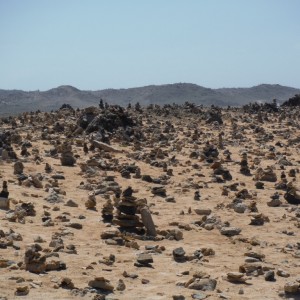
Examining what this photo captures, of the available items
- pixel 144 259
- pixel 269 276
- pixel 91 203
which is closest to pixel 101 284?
pixel 144 259

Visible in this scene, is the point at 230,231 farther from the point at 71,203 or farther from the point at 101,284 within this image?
the point at 101,284

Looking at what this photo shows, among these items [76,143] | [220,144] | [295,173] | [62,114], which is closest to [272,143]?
[220,144]

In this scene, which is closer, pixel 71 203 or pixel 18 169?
pixel 71 203

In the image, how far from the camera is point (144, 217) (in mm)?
12430

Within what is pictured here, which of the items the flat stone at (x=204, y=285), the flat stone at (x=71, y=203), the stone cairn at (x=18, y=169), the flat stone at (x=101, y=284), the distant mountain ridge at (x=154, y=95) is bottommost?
the flat stone at (x=204, y=285)

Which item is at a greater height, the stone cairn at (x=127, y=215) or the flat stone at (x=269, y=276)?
the stone cairn at (x=127, y=215)

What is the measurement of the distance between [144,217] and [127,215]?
53 cm

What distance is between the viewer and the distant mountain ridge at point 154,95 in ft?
357

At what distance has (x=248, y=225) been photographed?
13.8 meters

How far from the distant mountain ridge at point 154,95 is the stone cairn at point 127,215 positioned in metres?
91.1

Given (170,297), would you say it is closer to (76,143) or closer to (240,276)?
(240,276)

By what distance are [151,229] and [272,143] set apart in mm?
18968

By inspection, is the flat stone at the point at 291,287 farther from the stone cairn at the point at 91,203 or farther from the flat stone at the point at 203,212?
the stone cairn at the point at 91,203

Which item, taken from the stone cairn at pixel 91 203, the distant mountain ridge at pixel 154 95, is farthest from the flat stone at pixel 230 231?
the distant mountain ridge at pixel 154 95
